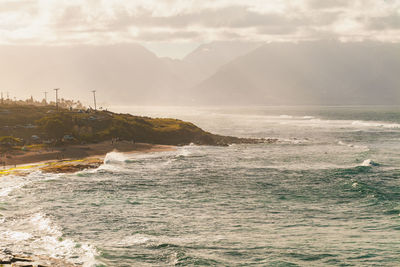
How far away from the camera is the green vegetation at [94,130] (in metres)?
124

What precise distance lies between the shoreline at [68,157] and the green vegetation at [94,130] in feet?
24.4

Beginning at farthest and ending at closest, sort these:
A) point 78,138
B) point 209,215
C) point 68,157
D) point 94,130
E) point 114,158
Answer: point 94,130 < point 78,138 < point 68,157 < point 114,158 < point 209,215

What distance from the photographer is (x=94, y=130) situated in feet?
453

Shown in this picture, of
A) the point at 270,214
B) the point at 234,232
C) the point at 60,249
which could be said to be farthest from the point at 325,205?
the point at 60,249

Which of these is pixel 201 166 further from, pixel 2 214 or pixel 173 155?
pixel 2 214

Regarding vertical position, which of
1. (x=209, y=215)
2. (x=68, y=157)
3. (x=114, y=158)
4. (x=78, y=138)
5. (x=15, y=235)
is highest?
(x=78, y=138)

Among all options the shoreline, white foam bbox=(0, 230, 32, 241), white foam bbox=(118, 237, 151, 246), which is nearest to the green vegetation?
the shoreline

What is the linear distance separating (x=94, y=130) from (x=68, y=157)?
36.0 metres

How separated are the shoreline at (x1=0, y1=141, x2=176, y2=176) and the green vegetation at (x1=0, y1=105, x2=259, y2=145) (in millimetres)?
7422

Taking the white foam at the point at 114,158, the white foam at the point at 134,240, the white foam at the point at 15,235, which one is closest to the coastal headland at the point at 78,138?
the white foam at the point at 114,158

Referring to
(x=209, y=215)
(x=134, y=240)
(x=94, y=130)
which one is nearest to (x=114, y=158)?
(x=94, y=130)

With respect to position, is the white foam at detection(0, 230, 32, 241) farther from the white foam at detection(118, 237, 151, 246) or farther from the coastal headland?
the coastal headland

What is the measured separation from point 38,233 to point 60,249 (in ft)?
19.1

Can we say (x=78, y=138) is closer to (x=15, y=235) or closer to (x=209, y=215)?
(x=209, y=215)
